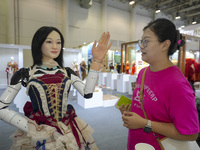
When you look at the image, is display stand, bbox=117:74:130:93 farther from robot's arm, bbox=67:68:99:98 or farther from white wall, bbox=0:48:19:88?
white wall, bbox=0:48:19:88

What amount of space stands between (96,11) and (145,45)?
12.6m

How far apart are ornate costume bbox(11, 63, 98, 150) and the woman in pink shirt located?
1.50 feet

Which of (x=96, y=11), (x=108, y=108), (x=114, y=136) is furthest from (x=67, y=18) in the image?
(x=114, y=136)

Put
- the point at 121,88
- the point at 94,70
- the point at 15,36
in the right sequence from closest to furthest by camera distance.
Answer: the point at 94,70 < the point at 121,88 < the point at 15,36

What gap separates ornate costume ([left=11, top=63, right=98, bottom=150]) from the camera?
107 cm

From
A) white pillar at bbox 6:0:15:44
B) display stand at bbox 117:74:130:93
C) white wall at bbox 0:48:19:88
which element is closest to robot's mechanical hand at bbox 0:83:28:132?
display stand at bbox 117:74:130:93

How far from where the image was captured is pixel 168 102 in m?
0.89

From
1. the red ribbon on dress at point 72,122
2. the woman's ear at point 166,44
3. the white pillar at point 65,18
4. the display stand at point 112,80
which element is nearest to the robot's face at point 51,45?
the red ribbon on dress at point 72,122

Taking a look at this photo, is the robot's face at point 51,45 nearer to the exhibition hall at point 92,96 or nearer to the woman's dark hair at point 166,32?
the exhibition hall at point 92,96

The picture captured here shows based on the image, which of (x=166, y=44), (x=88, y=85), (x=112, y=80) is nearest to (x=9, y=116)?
(x=88, y=85)

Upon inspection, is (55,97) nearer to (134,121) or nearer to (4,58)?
(134,121)

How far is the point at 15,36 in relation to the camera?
30.8ft

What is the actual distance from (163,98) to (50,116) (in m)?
0.87

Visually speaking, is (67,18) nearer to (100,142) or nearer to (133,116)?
(100,142)
